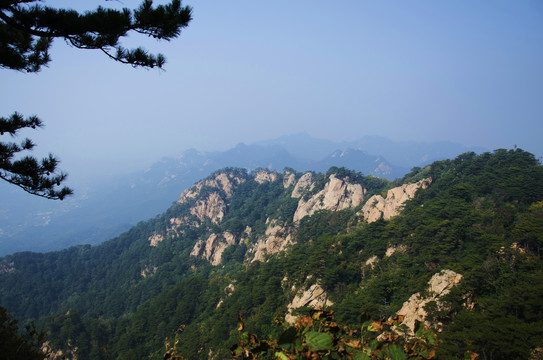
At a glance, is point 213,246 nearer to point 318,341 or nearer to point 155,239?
point 155,239

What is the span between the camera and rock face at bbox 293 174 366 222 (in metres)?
36.2

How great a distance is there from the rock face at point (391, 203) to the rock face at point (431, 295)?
42.9 ft

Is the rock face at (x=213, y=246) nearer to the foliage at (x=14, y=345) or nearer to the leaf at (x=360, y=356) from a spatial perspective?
the foliage at (x=14, y=345)

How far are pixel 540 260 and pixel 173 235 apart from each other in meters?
55.5

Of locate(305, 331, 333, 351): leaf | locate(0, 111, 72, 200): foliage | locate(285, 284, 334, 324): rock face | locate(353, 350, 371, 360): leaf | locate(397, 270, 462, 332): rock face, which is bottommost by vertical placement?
locate(285, 284, 334, 324): rock face

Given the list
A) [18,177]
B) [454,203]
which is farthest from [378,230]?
[18,177]

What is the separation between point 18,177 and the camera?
5.57 m

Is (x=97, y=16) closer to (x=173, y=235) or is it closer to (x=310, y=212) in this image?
(x=310, y=212)

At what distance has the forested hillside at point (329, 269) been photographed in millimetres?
11469

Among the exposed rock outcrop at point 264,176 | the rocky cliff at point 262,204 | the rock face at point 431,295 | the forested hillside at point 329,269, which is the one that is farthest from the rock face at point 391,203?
the exposed rock outcrop at point 264,176

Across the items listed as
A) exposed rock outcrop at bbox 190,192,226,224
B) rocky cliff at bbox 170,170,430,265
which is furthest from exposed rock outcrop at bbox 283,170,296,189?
exposed rock outcrop at bbox 190,192,226,224

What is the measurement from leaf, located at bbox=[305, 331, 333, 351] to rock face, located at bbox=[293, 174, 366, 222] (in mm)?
35128

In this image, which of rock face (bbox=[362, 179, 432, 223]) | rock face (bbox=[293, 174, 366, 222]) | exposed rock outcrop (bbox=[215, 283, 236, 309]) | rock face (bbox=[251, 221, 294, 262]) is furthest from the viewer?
rock face (bbox=[293, 174, 366, 222])

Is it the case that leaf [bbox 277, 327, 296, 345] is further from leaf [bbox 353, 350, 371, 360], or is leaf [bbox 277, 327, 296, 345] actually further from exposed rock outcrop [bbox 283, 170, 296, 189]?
exposed rock outcrop [bbox 283, 170, 296, 189]
